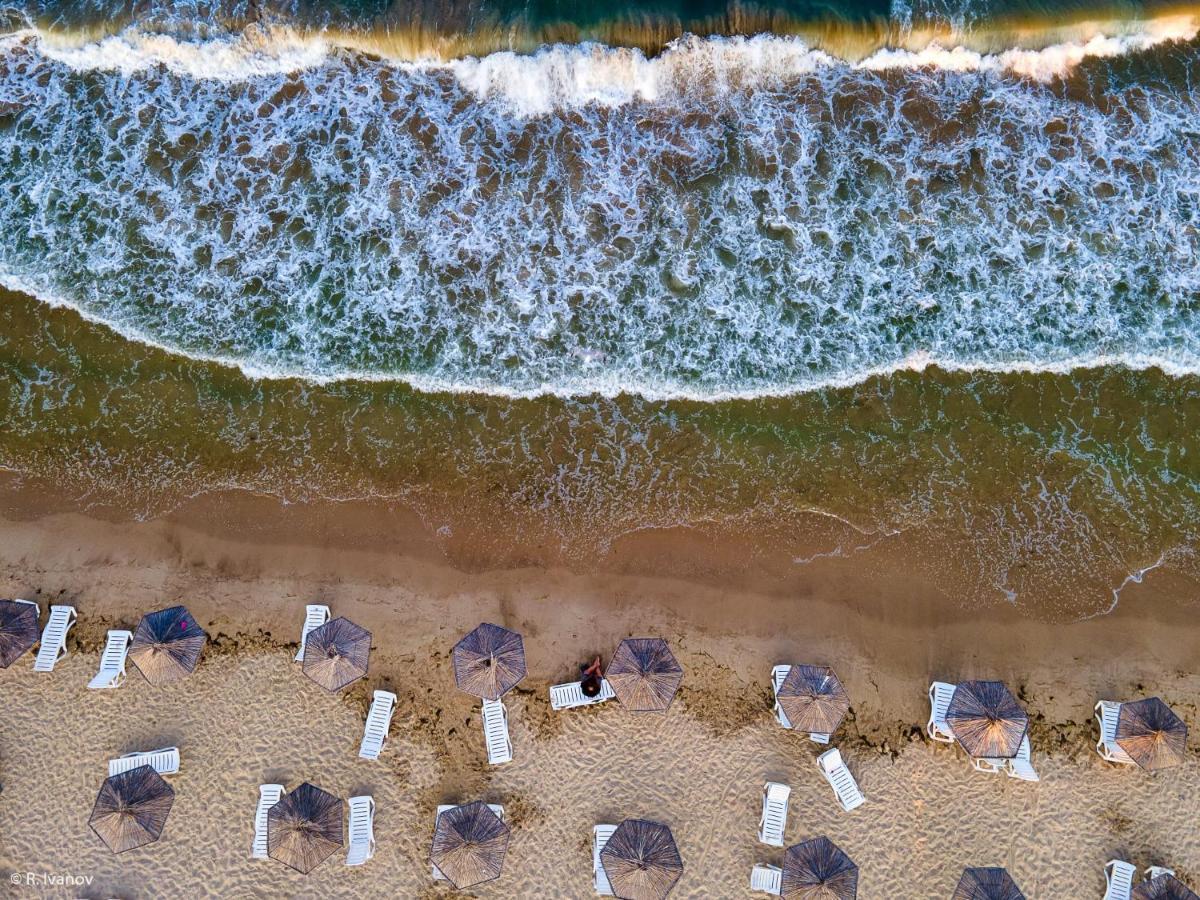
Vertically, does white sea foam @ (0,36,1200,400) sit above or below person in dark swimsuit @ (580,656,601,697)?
above

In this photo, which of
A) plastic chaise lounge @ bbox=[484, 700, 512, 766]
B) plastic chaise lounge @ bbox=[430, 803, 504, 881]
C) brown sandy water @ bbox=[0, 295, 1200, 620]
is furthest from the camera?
brown sandy water @ bbox=[0, 295, 1200, 620]

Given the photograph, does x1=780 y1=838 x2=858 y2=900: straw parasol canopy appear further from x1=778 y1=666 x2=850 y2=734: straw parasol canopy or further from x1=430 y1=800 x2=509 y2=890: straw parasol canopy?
x1=430 y1=800 x2=509 y2=890: straw parasol canopy

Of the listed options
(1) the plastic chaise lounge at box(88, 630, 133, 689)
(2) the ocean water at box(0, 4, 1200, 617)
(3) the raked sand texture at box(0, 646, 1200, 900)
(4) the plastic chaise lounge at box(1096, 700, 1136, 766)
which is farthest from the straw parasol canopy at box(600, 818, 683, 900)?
(1) the plastic chaise lounge at box(88, 630, 133, 689)

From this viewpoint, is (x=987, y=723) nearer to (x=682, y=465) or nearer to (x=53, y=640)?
(x=682, y=465)

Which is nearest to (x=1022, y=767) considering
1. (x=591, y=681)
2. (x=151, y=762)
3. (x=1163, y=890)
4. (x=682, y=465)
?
(x=1163, y=890)

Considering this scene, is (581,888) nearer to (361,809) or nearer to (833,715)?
(361,809)
